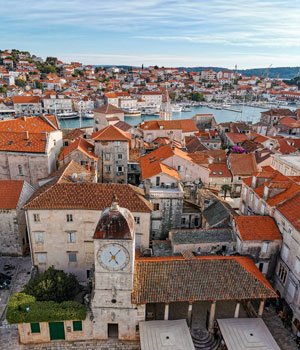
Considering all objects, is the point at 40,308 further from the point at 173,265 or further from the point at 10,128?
the point at 10,128

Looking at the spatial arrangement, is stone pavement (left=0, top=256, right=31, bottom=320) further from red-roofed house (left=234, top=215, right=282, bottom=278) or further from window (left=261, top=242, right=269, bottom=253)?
window (left=261, top=242, right=269, bottom=253)

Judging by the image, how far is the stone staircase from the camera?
1031 inches

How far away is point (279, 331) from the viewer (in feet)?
92.5

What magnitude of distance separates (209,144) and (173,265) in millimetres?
59612

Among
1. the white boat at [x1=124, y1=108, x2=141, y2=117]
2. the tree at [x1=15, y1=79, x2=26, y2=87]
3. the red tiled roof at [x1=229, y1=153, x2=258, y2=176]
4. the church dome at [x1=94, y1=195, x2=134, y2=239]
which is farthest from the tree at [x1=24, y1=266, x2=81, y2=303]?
the tree at [x1=15, y1=79, x2=26, y2=87]

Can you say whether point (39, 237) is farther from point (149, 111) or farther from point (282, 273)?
point (149, 111)

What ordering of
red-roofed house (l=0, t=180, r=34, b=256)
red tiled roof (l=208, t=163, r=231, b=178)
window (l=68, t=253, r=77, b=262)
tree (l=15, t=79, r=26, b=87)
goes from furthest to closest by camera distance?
tree (l=15, t=79, r=26, b=87)
red tiled roof (l=208, t=163, r=231, b=178)
red-roofed house (l=0, t=180, r=34, b=256)
window (l=68, t=253, r=77, b=262)

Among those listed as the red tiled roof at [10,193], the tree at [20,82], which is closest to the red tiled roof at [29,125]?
the red tiled roof at [10,193]

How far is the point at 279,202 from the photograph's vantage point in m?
34.1

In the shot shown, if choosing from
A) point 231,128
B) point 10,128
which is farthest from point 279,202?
point 231,128

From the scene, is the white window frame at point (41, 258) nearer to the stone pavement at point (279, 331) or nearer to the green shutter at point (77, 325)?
the green shutter at point (77, 325)

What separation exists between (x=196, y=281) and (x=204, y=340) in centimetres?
476

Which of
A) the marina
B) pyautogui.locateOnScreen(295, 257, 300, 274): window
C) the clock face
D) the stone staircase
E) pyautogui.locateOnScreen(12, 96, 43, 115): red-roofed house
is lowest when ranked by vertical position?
the marina

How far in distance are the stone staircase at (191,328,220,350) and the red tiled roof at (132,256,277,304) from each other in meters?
3.70
